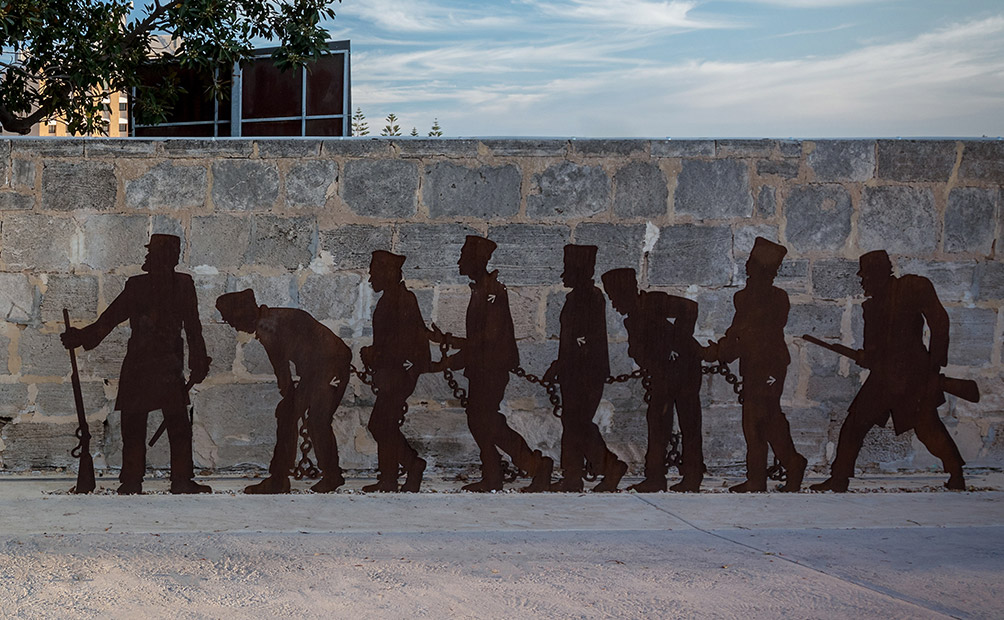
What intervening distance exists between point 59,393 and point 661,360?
10.8 feet

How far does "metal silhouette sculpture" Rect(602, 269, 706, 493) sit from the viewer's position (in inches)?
201

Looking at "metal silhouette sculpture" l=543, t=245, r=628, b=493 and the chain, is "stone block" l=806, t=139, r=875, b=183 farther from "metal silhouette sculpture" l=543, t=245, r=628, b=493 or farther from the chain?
the chain

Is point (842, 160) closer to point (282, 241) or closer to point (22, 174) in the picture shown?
point (282, 241)

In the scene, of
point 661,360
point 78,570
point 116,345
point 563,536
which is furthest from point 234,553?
point 661,360

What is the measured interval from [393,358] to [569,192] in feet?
4.32

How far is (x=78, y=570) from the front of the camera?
350 centimetres

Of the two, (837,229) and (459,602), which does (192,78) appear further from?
(459,602)

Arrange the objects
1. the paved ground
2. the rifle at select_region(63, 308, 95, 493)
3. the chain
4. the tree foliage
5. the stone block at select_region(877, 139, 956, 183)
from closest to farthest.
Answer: the paved ground, the rifle at select_region(63, 308, 95, 493), the chain, the stone block at select_region(877, 139, 956, 183), the tree foliage

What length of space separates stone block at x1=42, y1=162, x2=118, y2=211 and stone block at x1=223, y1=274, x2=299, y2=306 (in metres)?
0.81

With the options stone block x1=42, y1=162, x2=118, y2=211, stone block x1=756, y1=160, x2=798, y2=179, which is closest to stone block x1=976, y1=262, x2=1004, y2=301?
stone block x1=756, y1=160, x2=798, y2=179

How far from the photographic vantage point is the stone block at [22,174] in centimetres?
512

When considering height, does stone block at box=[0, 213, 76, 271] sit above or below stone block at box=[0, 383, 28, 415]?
above

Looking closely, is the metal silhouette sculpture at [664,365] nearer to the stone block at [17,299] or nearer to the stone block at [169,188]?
the stone block at [169,188]

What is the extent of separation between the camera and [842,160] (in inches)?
204
